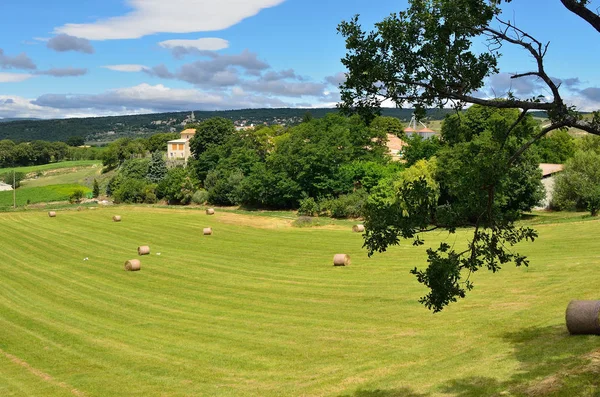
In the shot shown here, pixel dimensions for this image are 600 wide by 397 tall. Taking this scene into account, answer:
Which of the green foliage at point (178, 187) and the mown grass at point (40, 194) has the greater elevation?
the green foliage at point (178, 187)

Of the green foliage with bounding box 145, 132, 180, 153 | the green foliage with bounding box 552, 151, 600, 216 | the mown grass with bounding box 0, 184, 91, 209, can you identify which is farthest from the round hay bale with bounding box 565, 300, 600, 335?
the green foliage with bounding box 145, 132, 180, 153

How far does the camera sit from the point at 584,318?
16.0m

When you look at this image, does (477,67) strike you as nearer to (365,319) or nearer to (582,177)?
(365,319)

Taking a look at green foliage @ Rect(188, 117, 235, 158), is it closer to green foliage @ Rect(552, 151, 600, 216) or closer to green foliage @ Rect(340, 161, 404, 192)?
green foliage @ Rect(340, 161, 404, 192)

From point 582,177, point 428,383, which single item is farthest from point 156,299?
point 582,177

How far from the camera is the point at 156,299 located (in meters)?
29.0

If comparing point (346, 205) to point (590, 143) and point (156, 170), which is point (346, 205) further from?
point (156, 170)

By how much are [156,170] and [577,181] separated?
6951 centimetres

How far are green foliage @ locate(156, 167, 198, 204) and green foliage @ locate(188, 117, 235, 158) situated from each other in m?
25.4

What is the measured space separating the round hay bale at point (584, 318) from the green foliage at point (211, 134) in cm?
10402

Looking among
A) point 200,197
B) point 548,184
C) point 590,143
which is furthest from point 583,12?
point 200,197

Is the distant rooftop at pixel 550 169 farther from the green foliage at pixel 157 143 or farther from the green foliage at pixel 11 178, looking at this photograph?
the green foliage at pixel 157 143

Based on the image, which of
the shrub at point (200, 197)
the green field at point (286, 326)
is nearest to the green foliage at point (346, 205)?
the green field at point (286, 326)

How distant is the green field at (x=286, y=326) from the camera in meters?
16.0
